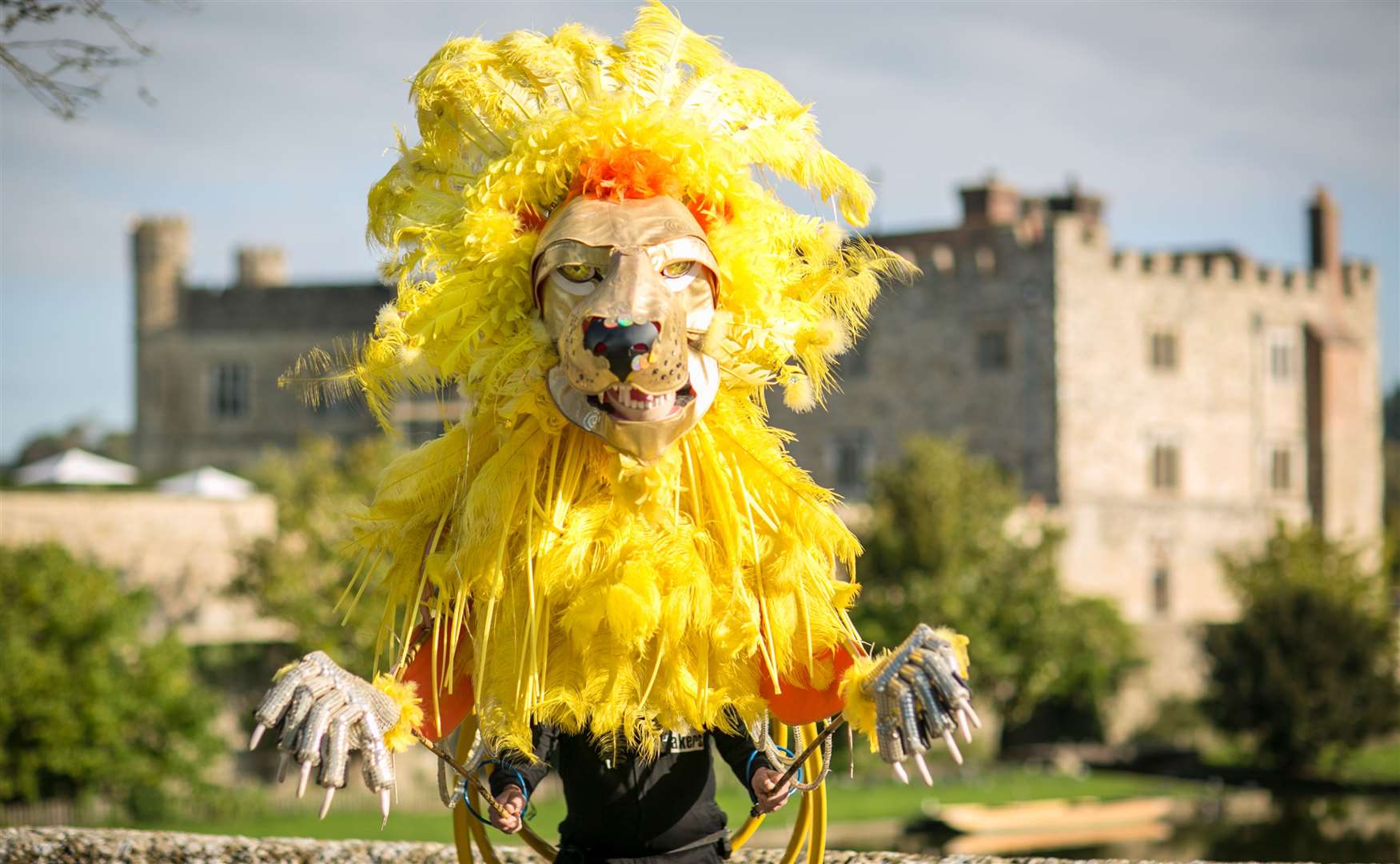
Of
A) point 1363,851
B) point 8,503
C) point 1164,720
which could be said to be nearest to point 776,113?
point 1363,851

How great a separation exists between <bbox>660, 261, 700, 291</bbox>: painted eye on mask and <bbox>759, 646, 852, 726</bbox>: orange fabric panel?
1025 mm

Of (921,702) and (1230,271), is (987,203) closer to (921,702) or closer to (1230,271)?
(1230,271)

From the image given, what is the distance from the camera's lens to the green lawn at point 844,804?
20.3 meters

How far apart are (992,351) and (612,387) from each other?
106 ft

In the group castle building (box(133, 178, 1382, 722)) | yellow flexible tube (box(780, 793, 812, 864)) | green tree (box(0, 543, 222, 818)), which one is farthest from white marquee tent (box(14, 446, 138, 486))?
yellow flexible tube (box(780, 793, 812, 864))

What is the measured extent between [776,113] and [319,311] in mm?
39388

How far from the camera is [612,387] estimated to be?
14.4 ft

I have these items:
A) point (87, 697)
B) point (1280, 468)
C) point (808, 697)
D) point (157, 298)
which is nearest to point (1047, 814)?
point (87, 697)

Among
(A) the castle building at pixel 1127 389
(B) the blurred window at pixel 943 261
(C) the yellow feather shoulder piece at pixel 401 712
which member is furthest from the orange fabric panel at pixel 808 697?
(B) the blurred window at pixel 943 261

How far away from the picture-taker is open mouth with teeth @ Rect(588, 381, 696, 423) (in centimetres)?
438

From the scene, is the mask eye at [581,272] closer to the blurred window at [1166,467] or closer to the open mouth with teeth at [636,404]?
the open mouth with teeth at [636,404]

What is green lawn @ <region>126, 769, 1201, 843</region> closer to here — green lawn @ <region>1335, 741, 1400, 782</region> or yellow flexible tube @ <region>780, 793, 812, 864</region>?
green lawn @ <region>1335, 741, 1400, 782</region>

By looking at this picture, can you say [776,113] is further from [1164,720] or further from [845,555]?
[1164,720]

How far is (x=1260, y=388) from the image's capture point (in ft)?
125
